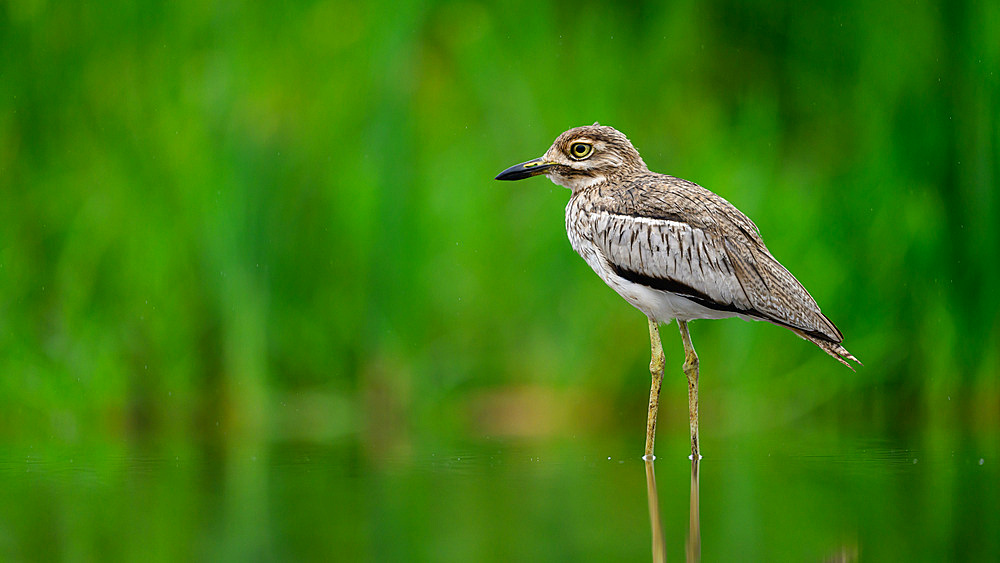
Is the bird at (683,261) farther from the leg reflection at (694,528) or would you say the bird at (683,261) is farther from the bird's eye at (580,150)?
the leg reflection at (694,528)

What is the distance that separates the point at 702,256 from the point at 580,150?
1235 millimetres

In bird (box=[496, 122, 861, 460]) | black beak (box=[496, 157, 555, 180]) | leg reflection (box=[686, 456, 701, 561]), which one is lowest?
leg reflection (box=[686, 456, 701, 561])

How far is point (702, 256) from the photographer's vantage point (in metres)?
6.15

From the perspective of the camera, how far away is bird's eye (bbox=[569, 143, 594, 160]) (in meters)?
7.00

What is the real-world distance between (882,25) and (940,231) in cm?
164

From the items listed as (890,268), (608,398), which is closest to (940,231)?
(890,268)

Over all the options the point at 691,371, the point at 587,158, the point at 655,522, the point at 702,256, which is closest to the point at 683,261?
the point at 702,256

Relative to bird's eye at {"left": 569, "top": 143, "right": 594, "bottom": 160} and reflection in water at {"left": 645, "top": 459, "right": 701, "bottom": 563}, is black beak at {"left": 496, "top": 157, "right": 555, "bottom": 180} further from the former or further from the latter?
reflection in water at {"left": 645, "top": 459, "right": 701, "bottom": 563}

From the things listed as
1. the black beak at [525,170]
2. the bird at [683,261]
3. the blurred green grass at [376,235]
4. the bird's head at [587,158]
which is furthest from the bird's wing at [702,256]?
the blurred green grass at [376,235]

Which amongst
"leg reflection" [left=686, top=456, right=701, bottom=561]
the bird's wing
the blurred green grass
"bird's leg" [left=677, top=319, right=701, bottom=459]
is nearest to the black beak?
the bird's wing

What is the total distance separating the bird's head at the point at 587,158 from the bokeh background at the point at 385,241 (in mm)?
1301

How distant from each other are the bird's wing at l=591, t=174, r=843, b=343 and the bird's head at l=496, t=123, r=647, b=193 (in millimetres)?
471

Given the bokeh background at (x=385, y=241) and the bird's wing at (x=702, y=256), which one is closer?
the bird's wing at (x=702, y=256)

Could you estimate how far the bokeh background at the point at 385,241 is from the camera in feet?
26.6
